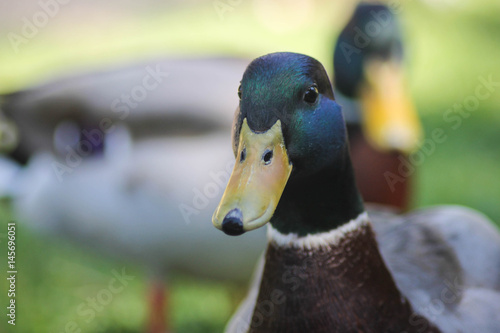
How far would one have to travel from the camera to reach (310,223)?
47.5 inches

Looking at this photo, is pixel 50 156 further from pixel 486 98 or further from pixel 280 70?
pixel 486 98

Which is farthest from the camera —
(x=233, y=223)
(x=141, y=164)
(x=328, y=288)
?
(x=141, y=164)

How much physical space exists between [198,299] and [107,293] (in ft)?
1.32

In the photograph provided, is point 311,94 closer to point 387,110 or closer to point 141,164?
point 141,164

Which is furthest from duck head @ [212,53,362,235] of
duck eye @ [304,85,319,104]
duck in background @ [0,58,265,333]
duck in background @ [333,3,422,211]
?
duck in background @ [333,3,422,211]

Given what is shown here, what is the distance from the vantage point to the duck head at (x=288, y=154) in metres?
0.99

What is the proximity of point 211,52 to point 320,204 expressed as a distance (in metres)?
2.22

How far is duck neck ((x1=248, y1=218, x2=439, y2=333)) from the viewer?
1.19 meters

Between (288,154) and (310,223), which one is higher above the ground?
(288,154)

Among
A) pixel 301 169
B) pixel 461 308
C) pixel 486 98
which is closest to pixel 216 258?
pixel 461 308

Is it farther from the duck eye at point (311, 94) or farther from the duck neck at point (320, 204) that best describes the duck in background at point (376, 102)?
the duck eye at point (311, 94)

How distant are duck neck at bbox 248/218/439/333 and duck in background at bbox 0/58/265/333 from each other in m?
0.84

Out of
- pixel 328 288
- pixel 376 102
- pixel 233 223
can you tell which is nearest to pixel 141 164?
pixel 376 102

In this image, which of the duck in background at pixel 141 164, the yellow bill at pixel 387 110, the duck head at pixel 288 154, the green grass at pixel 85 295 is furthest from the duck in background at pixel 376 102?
the duck head at pixel 288 154
